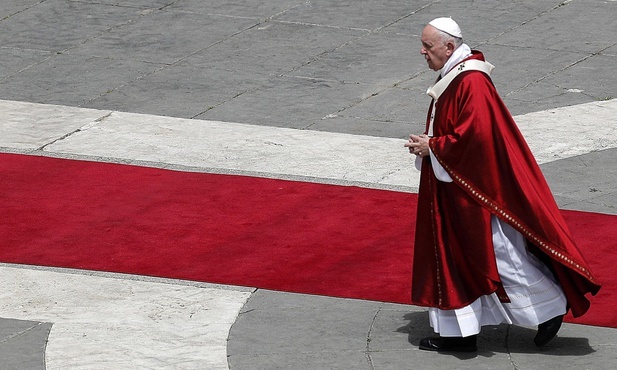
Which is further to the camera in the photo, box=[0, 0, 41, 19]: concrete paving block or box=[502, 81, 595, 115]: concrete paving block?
box=[0, 0, 41, 19]: concrete paving block

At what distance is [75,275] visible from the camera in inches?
338

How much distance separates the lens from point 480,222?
698cm

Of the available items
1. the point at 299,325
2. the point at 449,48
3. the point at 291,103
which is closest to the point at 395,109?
the point at 291,103

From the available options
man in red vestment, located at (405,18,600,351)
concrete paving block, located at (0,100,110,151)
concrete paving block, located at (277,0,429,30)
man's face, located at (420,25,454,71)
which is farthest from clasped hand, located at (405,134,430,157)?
concrete paving block, located at (277,0,429,30)

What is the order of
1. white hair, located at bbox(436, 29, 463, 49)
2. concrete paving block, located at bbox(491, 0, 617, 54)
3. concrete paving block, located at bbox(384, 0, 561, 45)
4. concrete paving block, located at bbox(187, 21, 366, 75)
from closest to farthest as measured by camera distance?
white hair, located at bbox(436, 29, 463, 49) < concrete paving block, located at bbox(187, 21, 366, 75) < concrete paving block, located at bbox(491, 0, 617, 54) < concrete paving block, located at bbox(384, 0, 561, 45)

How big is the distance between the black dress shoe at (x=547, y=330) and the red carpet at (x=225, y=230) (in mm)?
467

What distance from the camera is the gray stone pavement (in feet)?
38.4

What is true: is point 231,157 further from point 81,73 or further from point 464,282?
point 464,282

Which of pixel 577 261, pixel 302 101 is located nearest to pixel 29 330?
pixel 577 261

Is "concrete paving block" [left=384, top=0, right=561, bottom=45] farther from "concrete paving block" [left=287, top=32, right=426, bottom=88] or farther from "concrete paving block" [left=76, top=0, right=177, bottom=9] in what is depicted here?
"concrete paving block" [left=76, top=0, right=177, bottom=9]

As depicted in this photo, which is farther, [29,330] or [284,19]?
[284,19]

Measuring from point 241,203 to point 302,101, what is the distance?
256 centimetres

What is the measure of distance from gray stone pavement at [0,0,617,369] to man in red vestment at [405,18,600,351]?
1037mm

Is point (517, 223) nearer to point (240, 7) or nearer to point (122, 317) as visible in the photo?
point (122, 317)
